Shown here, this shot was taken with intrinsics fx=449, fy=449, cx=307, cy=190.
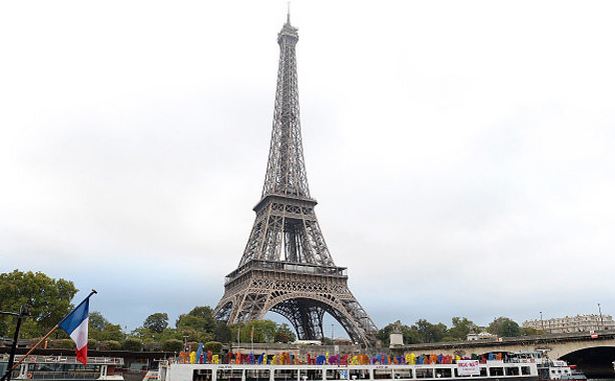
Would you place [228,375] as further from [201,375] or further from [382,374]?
[382,374]

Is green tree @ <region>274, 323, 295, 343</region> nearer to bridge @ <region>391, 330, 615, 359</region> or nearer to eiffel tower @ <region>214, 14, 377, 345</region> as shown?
eiffel tower @ <region>214, 14, 377, 345</region>

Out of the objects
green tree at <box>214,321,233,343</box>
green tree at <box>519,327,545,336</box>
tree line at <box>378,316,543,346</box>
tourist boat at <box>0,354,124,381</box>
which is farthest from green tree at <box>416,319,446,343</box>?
tourist boat at <box>0,354,124,381</box>

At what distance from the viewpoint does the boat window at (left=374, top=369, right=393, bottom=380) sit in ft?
133

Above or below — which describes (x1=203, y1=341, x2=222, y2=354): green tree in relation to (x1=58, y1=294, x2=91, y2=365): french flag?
below

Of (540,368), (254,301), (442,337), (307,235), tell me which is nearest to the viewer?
(540,368)

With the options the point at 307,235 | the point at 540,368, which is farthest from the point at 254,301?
the point at 540,368

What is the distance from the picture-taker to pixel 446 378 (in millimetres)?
41156

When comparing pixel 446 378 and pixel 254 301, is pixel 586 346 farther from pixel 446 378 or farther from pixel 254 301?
pixel 254 301

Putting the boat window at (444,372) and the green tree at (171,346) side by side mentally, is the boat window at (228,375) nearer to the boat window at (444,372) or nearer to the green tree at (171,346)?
the boat window at (444,372)

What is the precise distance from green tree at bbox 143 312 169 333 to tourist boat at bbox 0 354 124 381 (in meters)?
40.0

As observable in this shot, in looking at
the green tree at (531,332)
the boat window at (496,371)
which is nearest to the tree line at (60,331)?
the boat window at (496,371)

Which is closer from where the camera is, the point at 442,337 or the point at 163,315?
the point at 163,315

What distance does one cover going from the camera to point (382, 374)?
40.8 metres

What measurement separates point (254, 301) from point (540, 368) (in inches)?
1467
